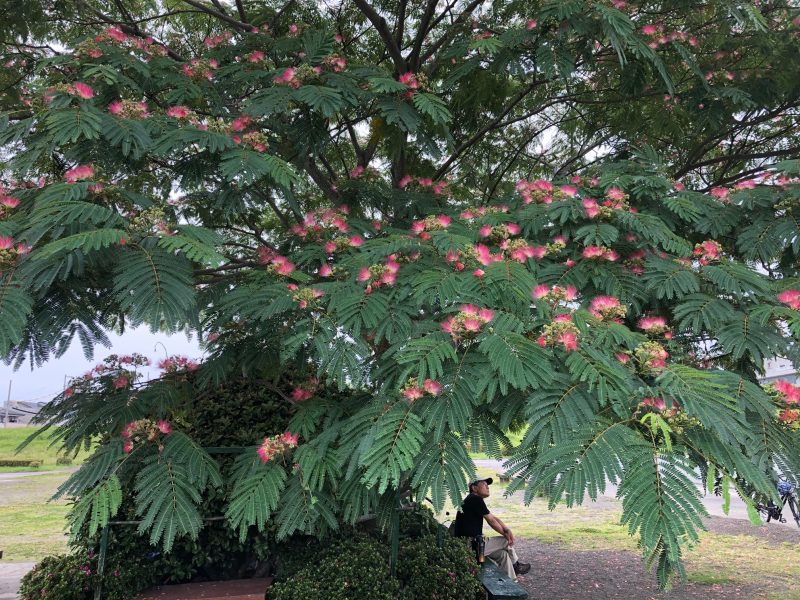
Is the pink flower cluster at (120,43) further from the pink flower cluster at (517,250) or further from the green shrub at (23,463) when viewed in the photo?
the green shrub at (23,463)

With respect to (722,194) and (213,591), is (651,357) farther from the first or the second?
(213,591)

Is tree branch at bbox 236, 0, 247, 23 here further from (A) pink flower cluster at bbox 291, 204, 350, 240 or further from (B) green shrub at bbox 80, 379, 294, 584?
(B) green shrub at bbox 80, 379, 294, 584

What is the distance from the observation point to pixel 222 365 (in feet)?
13.1

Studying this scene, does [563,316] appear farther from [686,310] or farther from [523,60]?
[523,60]

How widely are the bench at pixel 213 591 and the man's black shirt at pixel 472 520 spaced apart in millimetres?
1938

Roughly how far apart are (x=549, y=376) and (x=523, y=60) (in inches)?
130

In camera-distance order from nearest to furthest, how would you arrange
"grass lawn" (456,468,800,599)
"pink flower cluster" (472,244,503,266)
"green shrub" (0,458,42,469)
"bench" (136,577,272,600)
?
"pink flower cluster" (472,244,503,266) < "bench" (136,577,272,600) < "grass lawn" (456,468,800,599) < "green shrub" (0,458,42,469)

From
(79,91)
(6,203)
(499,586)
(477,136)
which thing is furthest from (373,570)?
(477,136)

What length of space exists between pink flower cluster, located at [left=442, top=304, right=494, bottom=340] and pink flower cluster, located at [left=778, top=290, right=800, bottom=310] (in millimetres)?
1756

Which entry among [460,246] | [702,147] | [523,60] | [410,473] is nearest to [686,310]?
[460,246]

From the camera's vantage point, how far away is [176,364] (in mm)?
4520

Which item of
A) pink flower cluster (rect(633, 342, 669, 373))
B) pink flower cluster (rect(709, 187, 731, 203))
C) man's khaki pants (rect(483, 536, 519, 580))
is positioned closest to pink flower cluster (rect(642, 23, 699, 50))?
pink flower cluster (rect(709, 187, 731, 203))

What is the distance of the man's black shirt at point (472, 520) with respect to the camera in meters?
5.94

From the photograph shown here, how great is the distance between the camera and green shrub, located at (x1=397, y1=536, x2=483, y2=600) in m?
4.65
